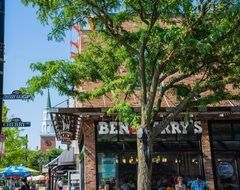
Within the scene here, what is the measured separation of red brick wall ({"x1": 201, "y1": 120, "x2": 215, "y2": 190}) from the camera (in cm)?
1650

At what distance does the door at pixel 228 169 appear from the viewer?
17258 millimetres

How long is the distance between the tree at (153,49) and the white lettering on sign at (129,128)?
15.8 feet

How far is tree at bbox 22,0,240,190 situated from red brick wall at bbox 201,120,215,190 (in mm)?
5732

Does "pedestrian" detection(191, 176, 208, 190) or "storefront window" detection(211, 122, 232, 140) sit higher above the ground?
"storefront window" detection(211, 122, 232, 140)

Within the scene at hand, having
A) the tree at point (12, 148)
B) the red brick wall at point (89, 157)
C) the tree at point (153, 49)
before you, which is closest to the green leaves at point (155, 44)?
the tree at point (153, 49)

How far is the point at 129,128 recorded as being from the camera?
16812 mm

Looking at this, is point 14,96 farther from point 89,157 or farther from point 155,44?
point 89,157

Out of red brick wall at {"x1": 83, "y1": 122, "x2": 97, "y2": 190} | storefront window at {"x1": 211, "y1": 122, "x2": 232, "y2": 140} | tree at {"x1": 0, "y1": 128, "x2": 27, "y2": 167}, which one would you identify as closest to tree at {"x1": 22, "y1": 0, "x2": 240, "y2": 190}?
red brick wall at {"x1": 83, "y1": 122, "x2": 97, "y2": 190}

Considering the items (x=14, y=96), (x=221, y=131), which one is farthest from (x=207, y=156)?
(x=14, y=96)

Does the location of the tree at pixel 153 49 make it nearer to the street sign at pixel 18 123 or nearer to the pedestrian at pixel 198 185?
the street sign at pixel 18 123

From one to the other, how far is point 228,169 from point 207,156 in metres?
1.33

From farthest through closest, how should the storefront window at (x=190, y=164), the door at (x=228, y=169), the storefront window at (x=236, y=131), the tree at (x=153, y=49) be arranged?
the storefront window at (x=236, y=131), the door at (x=228, y=169), the storefront window at (x=190, y=164), the tree at (x=153, y=49)

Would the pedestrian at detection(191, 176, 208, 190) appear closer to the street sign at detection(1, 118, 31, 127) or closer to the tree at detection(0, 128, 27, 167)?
the street sign at detection(1, 118, 31, 127)

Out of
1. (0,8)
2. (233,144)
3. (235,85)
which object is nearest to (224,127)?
(233,144)
